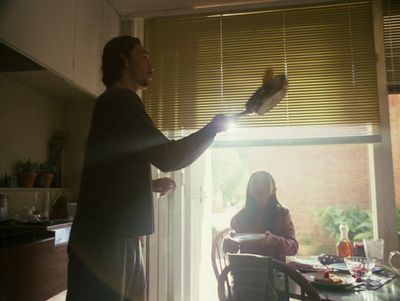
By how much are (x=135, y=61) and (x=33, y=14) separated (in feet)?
2.09

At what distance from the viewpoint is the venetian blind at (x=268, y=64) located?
2.14m

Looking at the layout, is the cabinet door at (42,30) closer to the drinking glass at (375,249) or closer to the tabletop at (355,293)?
the tabletop at (355,293)

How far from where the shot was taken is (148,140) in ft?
3.31

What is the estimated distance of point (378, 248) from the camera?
64.6 inches

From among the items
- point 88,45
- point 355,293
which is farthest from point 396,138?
point 88,45

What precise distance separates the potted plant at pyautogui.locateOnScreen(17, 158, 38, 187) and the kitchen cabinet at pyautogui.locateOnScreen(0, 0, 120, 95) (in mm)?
516

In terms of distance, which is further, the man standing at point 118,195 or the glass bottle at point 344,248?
the glass bottle at point 344,248

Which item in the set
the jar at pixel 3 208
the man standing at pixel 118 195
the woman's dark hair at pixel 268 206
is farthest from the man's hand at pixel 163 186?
the woman's dark hair at pixel 268 206

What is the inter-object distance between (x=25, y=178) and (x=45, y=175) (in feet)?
0.52

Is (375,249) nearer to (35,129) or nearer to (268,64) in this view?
(268,64)

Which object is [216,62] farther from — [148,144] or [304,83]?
[148,144]

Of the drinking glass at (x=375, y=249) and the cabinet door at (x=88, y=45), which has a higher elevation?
the cabinet door at (x=88, y=45)

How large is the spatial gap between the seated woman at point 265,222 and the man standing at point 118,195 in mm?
959

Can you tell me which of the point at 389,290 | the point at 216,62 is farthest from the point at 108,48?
the point at 389,290
